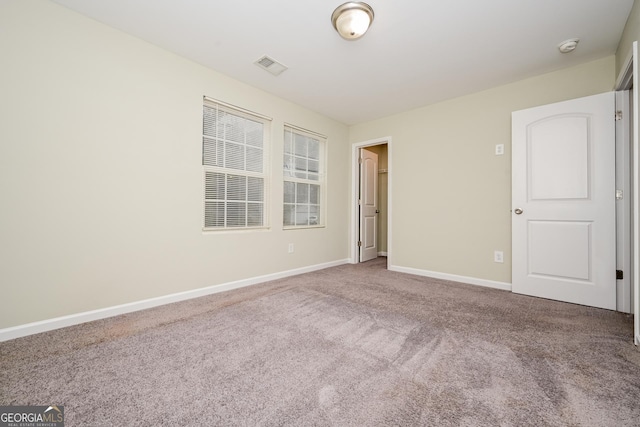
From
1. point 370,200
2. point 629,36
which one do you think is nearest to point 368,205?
point 370,200

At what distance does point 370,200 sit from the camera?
4.97 meters

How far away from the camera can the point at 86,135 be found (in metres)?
2.03

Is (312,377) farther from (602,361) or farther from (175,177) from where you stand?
(175,177)

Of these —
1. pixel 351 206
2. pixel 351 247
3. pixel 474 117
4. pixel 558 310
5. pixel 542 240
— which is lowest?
pixel 558 310

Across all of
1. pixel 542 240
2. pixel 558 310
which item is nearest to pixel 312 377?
pixel 558 310

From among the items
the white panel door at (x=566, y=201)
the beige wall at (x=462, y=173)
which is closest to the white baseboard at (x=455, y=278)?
the beige wall at (x=462, y=173)

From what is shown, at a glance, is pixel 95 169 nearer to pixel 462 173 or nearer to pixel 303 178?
pixel 303 178

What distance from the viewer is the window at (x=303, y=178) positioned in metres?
3.66

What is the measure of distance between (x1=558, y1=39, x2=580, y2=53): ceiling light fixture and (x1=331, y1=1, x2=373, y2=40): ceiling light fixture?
185cm

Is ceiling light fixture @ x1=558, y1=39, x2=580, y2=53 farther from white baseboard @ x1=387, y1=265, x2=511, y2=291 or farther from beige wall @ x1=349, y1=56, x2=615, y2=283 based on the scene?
white baseboard @ x1=387, y1=265, x2=511, y2=291

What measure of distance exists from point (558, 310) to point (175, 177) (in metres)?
3.91

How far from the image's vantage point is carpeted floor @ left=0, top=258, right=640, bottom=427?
1111 mm

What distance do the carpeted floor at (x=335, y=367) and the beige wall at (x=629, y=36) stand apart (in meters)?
2.21

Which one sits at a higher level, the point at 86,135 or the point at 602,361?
the point at 86,135
